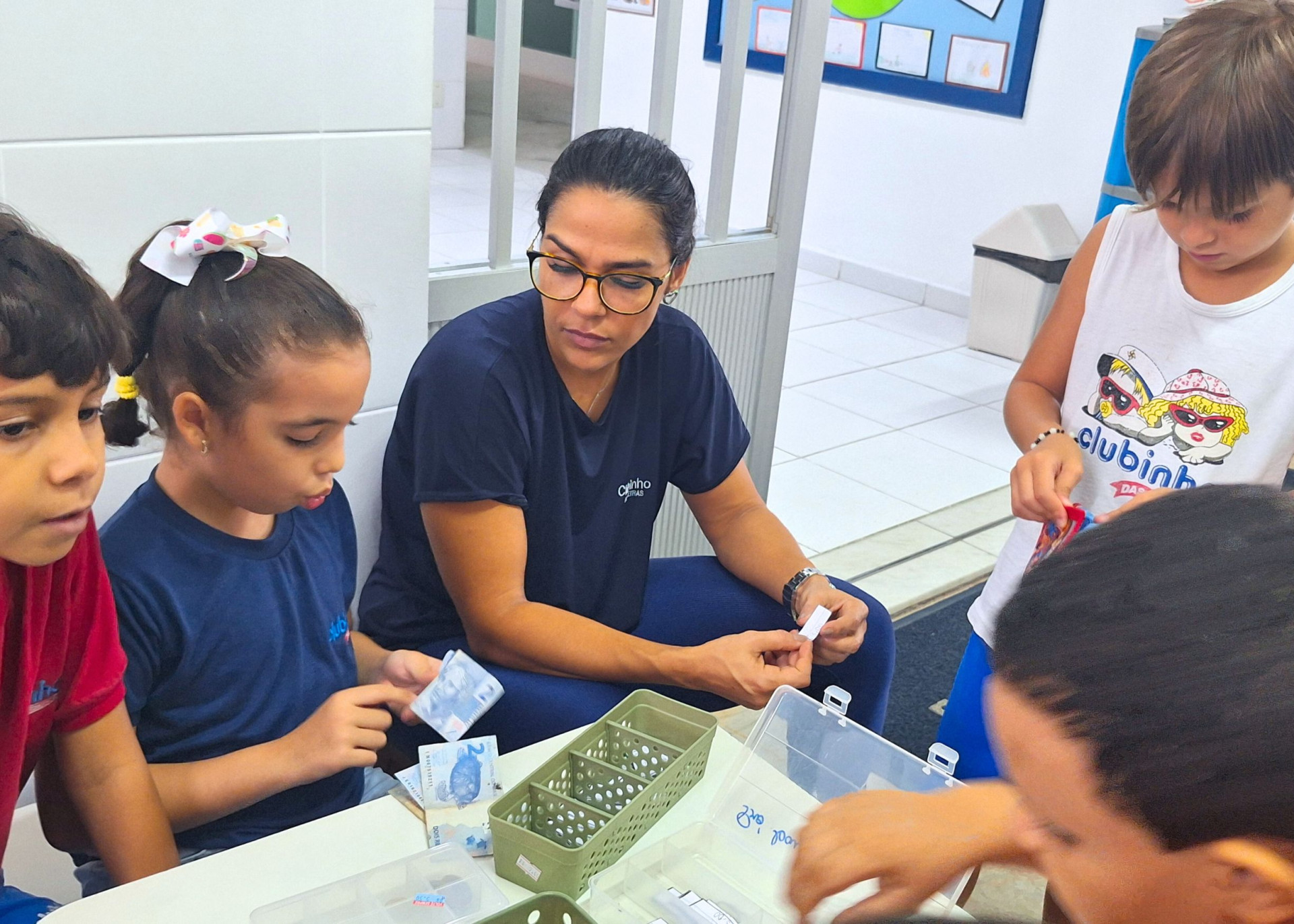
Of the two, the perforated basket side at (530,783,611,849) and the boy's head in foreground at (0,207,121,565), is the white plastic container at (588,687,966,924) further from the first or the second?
the boy's head in foreground at (0,207,121,565)

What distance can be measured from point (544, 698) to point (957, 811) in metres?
0.81

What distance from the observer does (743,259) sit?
2453 millimetres

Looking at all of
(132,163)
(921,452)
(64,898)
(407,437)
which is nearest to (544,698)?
(407,437)

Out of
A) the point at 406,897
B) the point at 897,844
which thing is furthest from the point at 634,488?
the point at 897,844

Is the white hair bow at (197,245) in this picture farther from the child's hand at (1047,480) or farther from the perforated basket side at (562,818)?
the child's hand at (1047,480)

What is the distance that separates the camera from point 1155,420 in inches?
61.2

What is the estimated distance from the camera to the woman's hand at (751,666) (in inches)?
61.3

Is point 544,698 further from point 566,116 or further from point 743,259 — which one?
point 566,116

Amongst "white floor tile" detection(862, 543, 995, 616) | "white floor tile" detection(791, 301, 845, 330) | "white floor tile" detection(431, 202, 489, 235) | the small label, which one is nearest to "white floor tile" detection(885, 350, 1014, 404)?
"white floor tile" detection(791, 301, 845, 330)

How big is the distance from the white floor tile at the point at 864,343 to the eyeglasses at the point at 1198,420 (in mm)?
3313

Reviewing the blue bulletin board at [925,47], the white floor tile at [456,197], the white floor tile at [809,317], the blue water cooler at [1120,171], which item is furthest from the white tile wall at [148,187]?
the blue bulletin board at [925,47]

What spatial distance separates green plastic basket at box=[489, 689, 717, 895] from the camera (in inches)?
41.5

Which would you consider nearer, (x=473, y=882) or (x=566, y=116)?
(x=473, y=882)

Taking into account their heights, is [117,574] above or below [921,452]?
above
